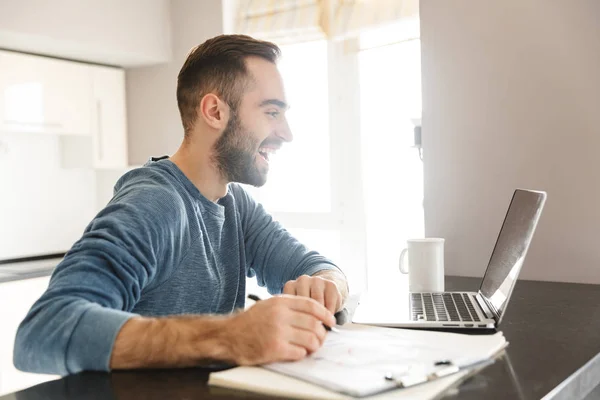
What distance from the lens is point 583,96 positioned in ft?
5.77

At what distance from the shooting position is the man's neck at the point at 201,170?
5.04 ft

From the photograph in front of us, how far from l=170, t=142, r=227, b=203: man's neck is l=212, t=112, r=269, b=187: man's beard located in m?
0.02

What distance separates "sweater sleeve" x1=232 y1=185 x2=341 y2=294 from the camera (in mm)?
1671

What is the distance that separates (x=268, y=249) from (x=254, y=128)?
329mm

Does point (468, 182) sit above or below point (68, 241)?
above

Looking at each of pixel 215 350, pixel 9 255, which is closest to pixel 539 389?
pixel 215 350

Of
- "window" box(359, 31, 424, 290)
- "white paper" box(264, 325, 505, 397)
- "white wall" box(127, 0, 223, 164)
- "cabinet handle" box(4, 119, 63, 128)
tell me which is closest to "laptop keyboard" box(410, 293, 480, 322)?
"white paper" box(264, 325, 505, 397)

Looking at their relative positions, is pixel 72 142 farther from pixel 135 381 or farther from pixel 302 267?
pixel 135 381

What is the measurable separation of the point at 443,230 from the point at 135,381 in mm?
1305

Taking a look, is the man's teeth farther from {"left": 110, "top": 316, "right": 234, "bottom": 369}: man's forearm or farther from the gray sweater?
{"left": 110, "top": 316, "right": 234, "bottom": 369}: man's forearm

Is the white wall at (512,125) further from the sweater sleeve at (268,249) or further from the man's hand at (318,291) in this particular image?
the man's hand at (318,291)

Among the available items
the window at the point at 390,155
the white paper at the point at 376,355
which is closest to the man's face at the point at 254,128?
the white paper at the point at 376,355

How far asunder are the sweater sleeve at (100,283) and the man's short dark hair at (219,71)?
0.34m

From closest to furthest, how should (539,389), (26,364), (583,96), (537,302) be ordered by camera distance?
(539,389)
(26,364)
(537,302)
(583,96)
